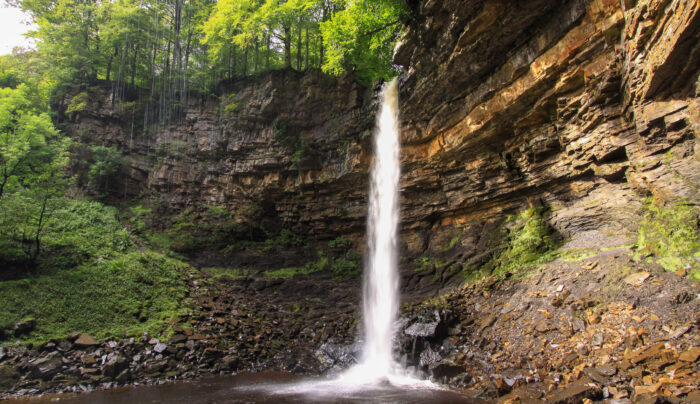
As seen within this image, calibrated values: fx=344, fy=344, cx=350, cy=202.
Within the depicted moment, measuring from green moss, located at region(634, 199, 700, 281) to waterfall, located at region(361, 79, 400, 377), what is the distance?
8134 mm

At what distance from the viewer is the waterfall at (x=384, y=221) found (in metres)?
14.4

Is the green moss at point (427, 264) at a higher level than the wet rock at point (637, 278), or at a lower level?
higher

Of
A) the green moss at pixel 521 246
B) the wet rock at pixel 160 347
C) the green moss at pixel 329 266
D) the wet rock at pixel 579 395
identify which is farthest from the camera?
the green moss at pixel 329 266

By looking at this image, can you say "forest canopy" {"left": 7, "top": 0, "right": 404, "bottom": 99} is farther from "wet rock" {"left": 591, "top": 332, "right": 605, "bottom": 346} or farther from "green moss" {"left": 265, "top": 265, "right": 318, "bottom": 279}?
"wet rock" {"left": 591, "top": 332, "right": 605, "bottom": 346}

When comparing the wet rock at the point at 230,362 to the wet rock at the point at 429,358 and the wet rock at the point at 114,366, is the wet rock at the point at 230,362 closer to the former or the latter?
the wet rock at the point at 114,366

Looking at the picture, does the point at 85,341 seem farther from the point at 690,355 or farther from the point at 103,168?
the point at 103,168

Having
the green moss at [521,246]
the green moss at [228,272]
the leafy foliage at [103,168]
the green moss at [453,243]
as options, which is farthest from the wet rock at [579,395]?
the leafy foliage at [103,168]

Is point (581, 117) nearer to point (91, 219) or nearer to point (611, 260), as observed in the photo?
point (611, 260)

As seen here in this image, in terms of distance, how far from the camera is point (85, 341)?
9.81 meters

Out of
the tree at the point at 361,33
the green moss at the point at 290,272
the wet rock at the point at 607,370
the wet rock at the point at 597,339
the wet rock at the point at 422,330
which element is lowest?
the wet rock at the point at 607,370

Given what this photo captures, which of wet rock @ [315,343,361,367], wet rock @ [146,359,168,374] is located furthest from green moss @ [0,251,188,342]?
wet rock @ [315,343,361,367]

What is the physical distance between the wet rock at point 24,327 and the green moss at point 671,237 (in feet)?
53.4

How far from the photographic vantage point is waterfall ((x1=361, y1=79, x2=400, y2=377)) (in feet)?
47.3

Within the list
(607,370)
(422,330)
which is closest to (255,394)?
(422,330)
